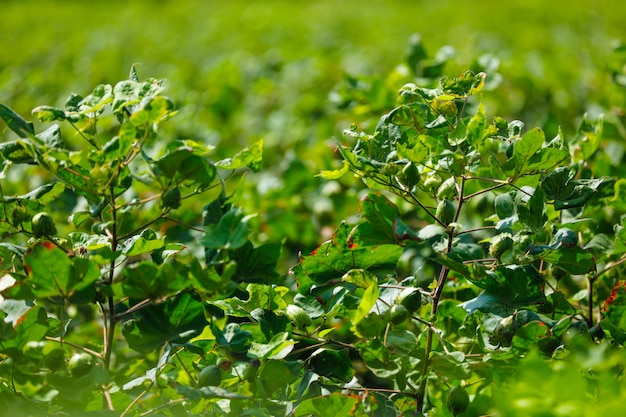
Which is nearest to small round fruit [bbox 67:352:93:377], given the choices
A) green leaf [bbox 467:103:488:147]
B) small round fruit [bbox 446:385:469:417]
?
small round fruit [bbox 446:385:469:417]

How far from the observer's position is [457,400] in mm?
886

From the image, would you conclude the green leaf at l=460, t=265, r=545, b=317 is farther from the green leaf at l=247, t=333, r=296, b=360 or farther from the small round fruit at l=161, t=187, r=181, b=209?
the small round fruit at l=161, t=187, r=181, b=209

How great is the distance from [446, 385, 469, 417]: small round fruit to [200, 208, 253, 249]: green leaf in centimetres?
34

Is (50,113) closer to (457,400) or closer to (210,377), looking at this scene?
(210,377)

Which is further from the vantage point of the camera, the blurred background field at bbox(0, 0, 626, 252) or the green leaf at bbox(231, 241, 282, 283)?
the blurred background field at bbox(0, 0, 626, 252)

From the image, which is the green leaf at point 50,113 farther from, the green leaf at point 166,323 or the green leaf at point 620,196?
the green leaf at point 620,196

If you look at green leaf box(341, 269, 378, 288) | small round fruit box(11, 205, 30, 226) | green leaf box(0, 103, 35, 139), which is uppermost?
green leaf box(0, 103, 35, 139)

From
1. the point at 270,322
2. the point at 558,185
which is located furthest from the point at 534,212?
the point at 270,322

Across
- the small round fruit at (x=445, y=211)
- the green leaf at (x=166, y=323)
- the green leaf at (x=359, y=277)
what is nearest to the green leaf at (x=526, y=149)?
the small round fruit at (x=445, y=211)

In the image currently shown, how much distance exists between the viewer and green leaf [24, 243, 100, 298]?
780 millimetres

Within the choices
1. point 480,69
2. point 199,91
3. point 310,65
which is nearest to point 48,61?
point 199,91

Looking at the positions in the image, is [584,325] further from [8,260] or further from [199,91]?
[199,91]

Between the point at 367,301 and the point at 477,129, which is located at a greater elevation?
the point at 477,129

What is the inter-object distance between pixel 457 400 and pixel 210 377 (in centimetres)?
32
